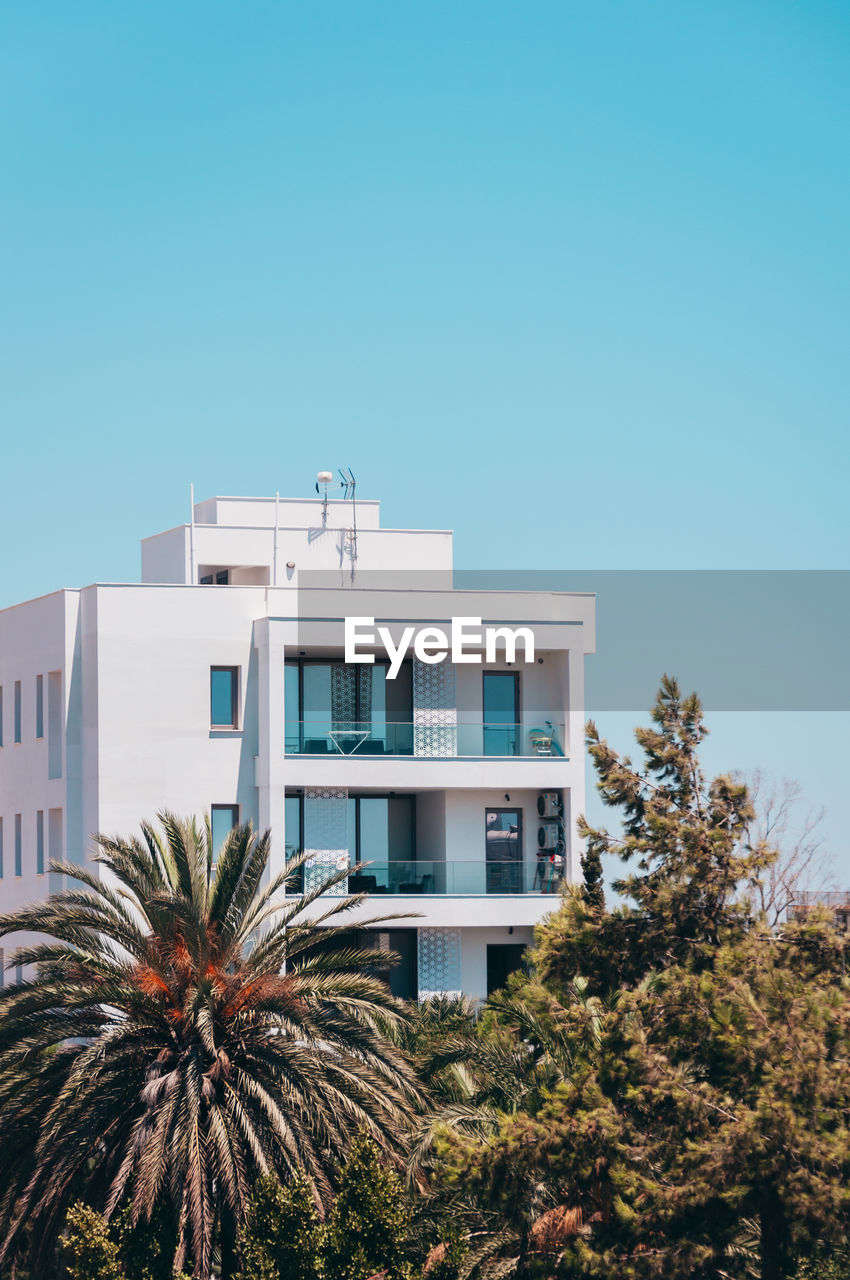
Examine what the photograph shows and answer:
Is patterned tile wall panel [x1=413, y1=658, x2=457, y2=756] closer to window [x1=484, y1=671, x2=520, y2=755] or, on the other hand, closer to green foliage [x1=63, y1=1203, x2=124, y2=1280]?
window [x1=484, y1=671, x2=520, y2=755]

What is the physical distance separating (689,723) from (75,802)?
21.0m

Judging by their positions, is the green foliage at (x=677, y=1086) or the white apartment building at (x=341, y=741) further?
the white apartment building at (x=341, y=741)

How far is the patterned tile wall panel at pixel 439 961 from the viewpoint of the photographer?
146 ft

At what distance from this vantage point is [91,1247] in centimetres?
2794

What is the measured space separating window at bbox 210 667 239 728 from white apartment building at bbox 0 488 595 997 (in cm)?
5

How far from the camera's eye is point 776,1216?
25.4 metres

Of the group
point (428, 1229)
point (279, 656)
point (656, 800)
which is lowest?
point (428, 1229)

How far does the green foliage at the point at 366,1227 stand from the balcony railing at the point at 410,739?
1724cm

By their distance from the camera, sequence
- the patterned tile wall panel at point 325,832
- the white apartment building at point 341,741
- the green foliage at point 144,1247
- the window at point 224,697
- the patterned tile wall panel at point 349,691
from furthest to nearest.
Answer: the patterned tile wall panel at point 349,691
the window at point 224,697
the white apartment building at point 341,741
the patterned tile wall panel at point 325,832
the green foliage at point 144,1247

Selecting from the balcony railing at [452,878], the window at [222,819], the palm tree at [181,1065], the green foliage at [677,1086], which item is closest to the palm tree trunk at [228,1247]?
the palm tree at [181,1065]

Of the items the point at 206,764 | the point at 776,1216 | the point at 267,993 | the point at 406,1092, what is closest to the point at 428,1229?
the point at 406,1092

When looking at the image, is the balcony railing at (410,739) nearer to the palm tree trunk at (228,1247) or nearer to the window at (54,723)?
the window at (54,723)

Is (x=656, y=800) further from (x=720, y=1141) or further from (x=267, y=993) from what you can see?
(x=267, y=993)

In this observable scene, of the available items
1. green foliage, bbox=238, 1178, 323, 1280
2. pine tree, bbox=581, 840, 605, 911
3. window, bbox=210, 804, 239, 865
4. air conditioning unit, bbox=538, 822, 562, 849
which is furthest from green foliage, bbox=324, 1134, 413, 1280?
air conditioning unit, bbox=538, 822, 562, 849
